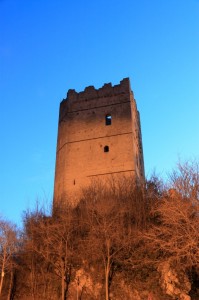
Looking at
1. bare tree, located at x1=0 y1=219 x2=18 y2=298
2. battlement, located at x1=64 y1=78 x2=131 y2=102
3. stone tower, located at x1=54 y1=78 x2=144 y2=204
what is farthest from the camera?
battlement, located at x1=64 y1=78 x2=131 y2=102

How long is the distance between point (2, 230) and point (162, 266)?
9.73 m

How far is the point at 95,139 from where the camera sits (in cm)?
2695

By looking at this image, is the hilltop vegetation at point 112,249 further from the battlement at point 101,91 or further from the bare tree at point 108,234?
the battlement at point 101,91

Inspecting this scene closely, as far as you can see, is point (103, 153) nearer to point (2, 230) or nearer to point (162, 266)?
point (2, 230)

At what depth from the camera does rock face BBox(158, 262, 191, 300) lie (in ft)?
44.3

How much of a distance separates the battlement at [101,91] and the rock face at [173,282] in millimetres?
17886

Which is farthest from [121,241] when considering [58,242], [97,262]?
[58,242]

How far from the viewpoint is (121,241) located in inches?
571

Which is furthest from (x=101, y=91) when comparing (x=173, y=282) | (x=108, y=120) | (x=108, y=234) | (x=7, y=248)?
(x=173, y=282)

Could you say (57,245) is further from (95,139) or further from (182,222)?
(95,139)

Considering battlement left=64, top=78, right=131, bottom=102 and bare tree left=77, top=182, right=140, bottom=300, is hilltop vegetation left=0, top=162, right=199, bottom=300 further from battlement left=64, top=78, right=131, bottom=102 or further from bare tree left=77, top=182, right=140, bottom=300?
battlement left=64, top=78, right=131, bottom=102

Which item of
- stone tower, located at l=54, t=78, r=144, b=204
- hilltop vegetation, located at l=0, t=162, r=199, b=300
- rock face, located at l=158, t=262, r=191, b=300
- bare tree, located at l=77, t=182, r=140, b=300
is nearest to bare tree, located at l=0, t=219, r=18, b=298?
hilltop vegetation, located at l=0, t=162, r=199, b=300

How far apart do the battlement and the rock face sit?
17886mm

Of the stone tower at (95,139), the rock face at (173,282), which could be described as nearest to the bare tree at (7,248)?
the stone tower at (95,139)
